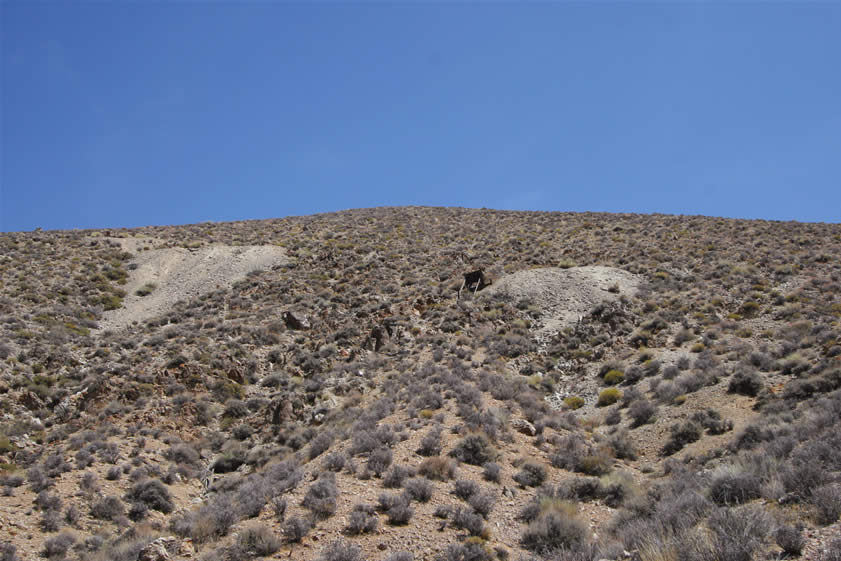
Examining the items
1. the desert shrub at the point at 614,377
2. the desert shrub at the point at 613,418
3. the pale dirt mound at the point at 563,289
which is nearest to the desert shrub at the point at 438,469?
the desert shrub at the point at 613,418

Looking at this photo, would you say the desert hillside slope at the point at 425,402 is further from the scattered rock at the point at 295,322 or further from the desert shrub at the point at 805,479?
the scattered rock at the point at 295,322

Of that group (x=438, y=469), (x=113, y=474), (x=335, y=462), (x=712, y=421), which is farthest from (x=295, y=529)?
(x=712, y=421)

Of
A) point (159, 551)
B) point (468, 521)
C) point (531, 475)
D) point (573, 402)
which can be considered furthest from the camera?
point (573, 402)

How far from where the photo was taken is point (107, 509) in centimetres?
1166

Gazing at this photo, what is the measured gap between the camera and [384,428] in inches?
515

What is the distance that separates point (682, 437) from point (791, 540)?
7516mm

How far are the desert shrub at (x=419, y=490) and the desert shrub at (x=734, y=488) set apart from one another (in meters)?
4.85

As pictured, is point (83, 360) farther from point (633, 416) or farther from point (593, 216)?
point (593, 216)

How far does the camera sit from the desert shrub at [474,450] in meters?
11.5

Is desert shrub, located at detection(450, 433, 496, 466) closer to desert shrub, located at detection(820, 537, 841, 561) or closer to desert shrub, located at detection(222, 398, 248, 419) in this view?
desert shrub, located at detection(820, 537, 841, 561)

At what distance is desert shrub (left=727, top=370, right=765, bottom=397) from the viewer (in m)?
13.9

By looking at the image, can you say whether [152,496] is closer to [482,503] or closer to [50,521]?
[50,521]

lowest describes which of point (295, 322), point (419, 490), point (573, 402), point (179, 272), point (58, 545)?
point (58, 545)

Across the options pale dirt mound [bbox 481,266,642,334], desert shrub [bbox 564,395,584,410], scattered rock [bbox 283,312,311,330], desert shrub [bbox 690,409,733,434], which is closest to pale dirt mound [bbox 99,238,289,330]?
scattered rock [bbox 283,312,311,330]
